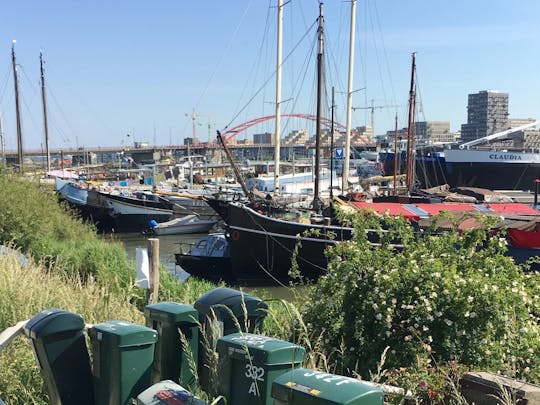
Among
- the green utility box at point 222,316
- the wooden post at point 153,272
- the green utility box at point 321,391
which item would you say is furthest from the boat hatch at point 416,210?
the green utility box at point 321,391

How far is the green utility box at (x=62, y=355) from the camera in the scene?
4.02 meters

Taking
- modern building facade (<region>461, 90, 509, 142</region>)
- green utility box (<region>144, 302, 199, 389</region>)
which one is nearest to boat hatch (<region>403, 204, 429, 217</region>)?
green utility box (<region>144, 302, 199, 389</region>)

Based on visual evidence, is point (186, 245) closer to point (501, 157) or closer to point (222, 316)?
point (222, 316)

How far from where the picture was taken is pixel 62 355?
4094 millimetres

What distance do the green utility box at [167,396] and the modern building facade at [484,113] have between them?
473 feet

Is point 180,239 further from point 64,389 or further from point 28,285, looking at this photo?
point 64,389

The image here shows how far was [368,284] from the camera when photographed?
468 centimetres

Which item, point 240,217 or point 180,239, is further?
point 180,239

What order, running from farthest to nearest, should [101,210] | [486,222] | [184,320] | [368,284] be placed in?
[101,210] → [486,222] → [368,284] → [184,320]

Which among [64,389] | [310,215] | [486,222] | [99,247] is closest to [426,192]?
[310,215]

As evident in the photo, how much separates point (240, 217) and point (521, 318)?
16.4m

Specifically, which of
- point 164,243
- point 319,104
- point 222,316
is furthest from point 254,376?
point 164,243

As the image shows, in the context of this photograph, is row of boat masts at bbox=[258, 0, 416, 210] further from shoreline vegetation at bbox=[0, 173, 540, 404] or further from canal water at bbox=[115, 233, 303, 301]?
shoreline vegetation at bbox=[0, 173, 540, 404]

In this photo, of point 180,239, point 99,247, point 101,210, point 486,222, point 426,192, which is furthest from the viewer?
point 101,210
